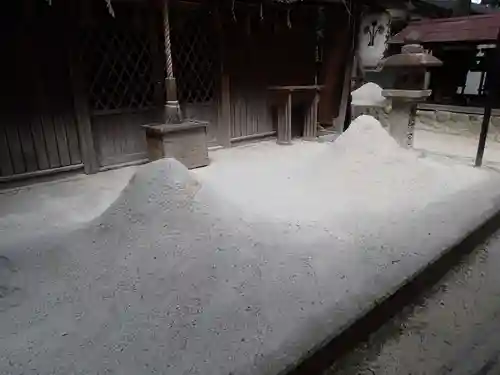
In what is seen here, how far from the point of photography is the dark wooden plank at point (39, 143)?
4.35 metres

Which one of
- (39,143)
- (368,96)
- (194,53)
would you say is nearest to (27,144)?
(39,143)

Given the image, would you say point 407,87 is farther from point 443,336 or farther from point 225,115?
point 443,336

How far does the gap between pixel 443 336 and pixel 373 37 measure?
7.69 meters

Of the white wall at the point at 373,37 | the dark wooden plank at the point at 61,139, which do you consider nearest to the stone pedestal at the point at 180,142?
the dark wooden plank at the point at 61,139

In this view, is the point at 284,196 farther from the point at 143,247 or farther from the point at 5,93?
the point at 5,93

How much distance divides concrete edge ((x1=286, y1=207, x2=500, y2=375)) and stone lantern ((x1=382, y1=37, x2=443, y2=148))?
2.52 metres

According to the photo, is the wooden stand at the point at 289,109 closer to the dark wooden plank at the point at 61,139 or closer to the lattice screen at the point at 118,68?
the lattice screen at the point at 118,68

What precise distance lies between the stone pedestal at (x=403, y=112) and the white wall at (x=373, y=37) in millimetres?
3282

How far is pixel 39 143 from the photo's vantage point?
4.42 m

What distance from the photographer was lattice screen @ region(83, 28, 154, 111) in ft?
15.3

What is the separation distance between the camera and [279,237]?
3006mm

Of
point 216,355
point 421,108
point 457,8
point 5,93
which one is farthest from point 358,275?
point 457,8

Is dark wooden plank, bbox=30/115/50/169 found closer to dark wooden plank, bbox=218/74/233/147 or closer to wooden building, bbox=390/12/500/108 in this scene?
dark wooden plank, bbox=218/74/233/147

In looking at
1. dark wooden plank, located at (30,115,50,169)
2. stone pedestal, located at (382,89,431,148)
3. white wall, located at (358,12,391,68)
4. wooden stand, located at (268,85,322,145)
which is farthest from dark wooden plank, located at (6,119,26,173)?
→ white wall, located at (358,12,391,68)
